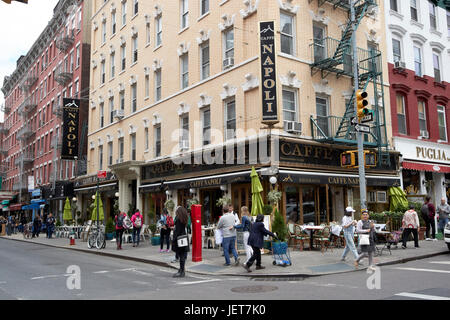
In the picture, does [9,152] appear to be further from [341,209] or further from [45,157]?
[341,209]

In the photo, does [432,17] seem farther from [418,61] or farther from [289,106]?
[289,106]

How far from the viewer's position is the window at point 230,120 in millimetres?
18548

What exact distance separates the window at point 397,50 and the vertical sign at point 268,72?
9.59m

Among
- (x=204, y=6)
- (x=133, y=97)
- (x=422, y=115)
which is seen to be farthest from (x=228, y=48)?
(x=422, y=115)

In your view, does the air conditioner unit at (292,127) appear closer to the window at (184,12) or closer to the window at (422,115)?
the window at (184,12)

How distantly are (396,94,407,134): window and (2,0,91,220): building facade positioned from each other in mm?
24325

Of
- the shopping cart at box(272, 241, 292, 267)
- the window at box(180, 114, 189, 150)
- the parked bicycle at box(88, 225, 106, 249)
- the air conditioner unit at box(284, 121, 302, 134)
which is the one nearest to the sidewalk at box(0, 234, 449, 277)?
the shopping cart at box(272, 241, 292, 267)

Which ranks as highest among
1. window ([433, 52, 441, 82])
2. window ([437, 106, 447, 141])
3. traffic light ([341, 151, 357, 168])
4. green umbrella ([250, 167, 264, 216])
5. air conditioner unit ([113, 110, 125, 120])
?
window ([433, 52, 441, 82])

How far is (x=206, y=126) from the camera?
20.5 m

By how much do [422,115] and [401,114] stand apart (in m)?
2.14

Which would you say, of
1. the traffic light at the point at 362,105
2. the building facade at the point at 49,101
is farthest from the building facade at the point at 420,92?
the building facade at the point at 49,101

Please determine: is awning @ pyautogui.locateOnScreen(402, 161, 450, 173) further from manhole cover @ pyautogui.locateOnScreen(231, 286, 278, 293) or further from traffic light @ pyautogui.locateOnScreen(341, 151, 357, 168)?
manhole cover @ pyautogui.locateOnScreen(231, 286, 278, 293)

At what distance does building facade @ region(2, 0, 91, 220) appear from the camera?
36.6 metres
